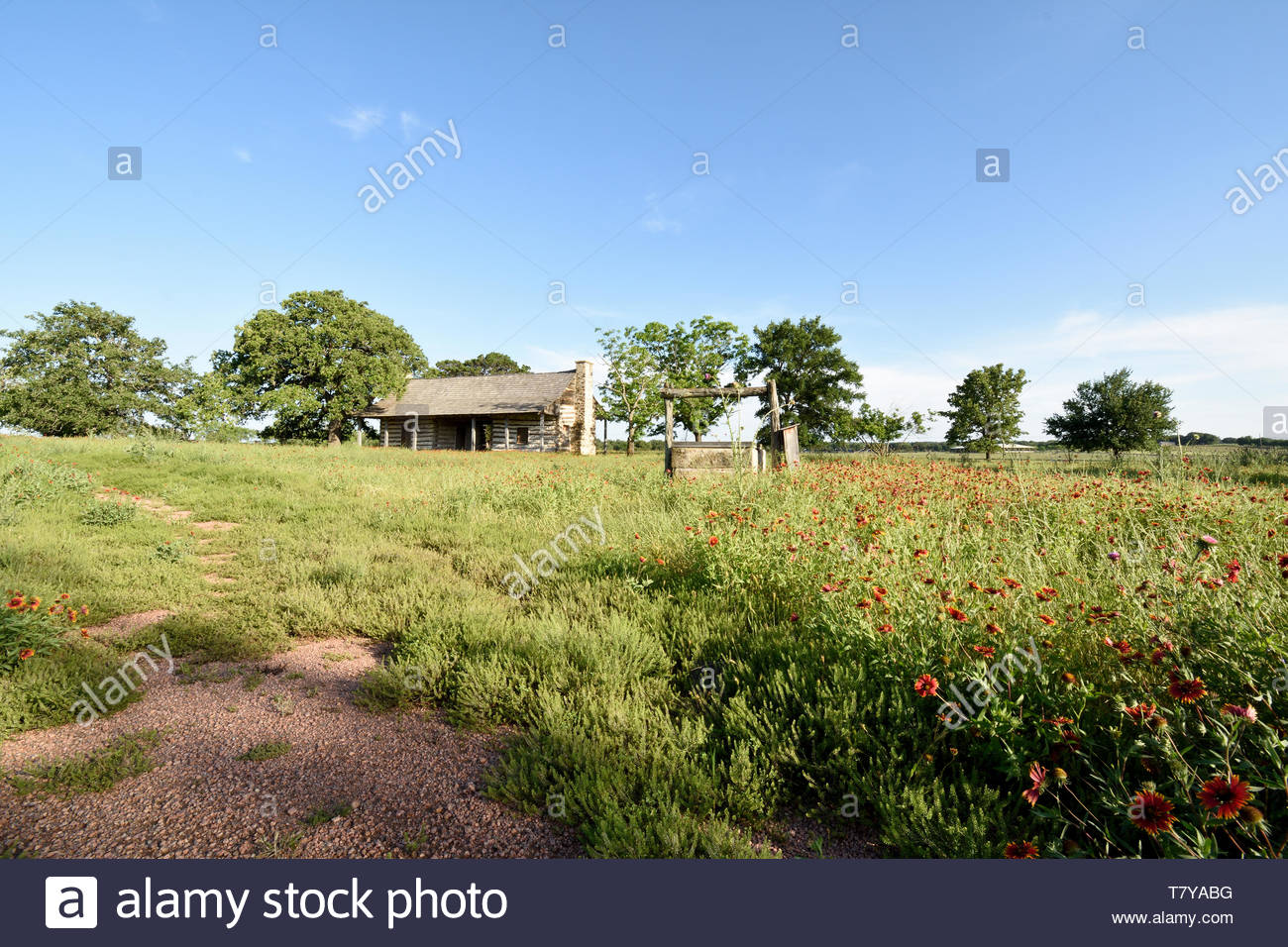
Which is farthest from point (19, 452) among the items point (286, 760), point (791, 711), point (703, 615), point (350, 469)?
point (791, 711)

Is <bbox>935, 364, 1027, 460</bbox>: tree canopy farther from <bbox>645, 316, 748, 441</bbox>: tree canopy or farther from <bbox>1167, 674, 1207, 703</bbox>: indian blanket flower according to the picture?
<bbox>1167, 674, 1207, 703</bbox>: indian blanket flower

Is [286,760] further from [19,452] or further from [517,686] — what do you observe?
[19,452]

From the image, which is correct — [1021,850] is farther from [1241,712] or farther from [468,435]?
[468,435]

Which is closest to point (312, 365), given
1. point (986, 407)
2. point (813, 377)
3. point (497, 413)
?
point (497, 413)

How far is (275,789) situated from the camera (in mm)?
2676

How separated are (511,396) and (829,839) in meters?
36.2

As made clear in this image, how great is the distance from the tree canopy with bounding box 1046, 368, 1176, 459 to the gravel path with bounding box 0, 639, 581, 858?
115ft

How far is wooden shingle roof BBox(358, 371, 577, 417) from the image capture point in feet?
116

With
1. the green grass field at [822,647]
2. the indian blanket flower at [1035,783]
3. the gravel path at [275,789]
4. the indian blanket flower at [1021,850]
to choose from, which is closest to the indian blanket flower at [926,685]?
the green grass field at [822,647]

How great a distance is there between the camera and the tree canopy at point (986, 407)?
41.2m

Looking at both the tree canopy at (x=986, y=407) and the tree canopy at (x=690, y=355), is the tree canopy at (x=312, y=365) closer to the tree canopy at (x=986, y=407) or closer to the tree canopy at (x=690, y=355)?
the tree canopy at (x=690, y=355)

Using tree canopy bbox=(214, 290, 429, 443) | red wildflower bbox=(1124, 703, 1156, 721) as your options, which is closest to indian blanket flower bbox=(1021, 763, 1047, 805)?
red wildflower bbox=(1124, 703, 1156, 721)

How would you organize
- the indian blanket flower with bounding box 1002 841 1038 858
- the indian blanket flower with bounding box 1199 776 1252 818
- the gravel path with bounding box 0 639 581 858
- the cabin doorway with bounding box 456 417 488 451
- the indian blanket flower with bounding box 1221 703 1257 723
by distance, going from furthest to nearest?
the cabin doorway with bounding box 456 417 488 451 → the gravel path with bounding box 0 639 581 858 → the indian blanket flower with bounding box 1002 841 1038 858 → the indian blanket flower with bounding box 1221 703 1257 723 → the indian blanket flower with bounding box 1199 776 1252 818

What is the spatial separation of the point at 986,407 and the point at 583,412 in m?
32.1
